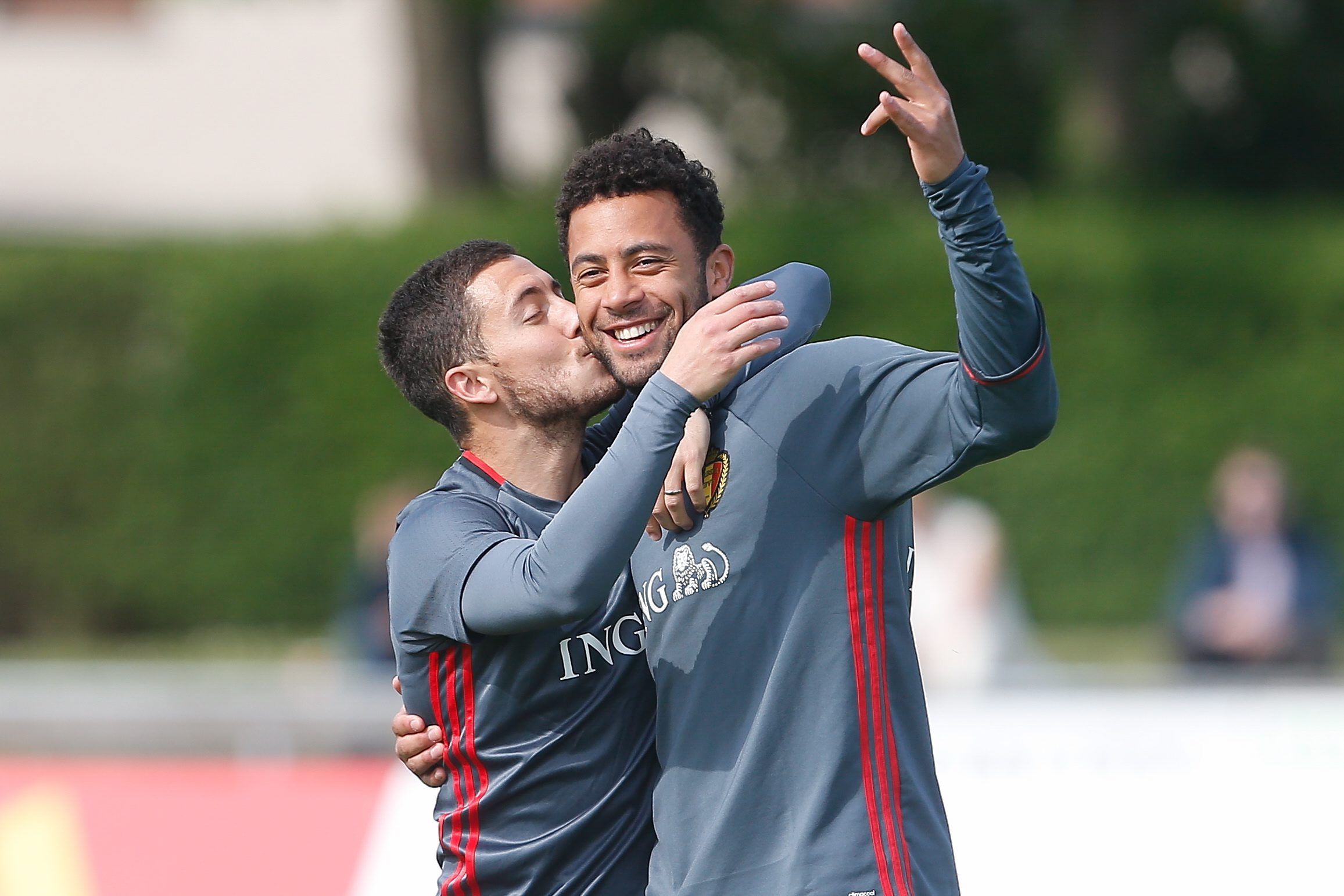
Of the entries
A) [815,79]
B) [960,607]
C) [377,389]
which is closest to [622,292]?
[960,607]

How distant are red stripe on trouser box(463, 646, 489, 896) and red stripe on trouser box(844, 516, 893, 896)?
711 mm

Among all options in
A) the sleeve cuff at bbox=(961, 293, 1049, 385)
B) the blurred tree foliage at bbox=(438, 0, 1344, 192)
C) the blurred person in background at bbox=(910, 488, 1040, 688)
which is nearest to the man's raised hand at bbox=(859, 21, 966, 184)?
the sleeve cuff at bbox=(961, 293, 1049, 385)

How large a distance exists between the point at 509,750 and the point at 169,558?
31.1 ft

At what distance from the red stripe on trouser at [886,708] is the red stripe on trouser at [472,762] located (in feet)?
2.46

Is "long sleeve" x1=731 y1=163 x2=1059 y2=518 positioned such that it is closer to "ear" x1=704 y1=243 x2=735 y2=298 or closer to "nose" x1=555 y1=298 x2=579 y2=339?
"ear" x1=704 y1=243 x2=735 y2=298

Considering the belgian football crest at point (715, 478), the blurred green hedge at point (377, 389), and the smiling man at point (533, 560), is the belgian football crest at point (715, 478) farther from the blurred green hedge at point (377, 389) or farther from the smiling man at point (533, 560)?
the blurred green hedge at point (377, 389)

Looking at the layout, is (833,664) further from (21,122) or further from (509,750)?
(21,122)

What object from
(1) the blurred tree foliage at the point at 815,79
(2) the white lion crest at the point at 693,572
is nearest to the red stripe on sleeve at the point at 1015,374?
(2) the white lion crest at the point at 693,572

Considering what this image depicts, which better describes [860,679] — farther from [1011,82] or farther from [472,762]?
[1011,82]

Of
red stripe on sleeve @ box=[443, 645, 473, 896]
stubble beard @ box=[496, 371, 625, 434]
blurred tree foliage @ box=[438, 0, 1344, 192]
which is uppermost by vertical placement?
blurred tree foliage @ box=[438, 0, 1344, 192]

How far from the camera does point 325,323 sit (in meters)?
11.8

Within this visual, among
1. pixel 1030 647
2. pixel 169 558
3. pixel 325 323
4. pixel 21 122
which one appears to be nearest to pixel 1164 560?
pixel 1030 647

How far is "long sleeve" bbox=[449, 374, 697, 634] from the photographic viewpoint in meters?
2.67

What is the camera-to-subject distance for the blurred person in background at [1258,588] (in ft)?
27.8
